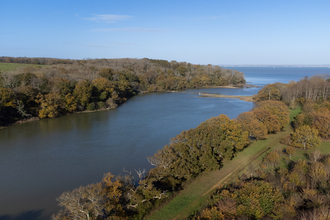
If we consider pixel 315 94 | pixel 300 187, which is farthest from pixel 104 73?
pixel 300 187

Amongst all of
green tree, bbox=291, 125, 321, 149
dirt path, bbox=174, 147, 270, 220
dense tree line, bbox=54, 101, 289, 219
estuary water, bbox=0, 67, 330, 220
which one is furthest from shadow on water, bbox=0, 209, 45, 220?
green tree, bbox=291, 125, 321, 149

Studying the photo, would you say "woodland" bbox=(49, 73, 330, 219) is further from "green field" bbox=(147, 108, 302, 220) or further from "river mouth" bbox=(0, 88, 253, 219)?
"river mouth" bbox=(0, 88, 253, 219)

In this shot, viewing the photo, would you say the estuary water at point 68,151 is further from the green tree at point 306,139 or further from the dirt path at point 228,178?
the green tree at point 306,139

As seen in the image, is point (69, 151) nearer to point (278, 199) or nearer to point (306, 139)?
point (278, 199)

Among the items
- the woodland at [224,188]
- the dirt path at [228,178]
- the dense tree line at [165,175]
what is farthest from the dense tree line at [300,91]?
the dirt path at [228,178]

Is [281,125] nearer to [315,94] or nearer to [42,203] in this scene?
[315,94]

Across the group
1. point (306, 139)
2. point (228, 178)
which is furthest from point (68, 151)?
point (306, 139)
